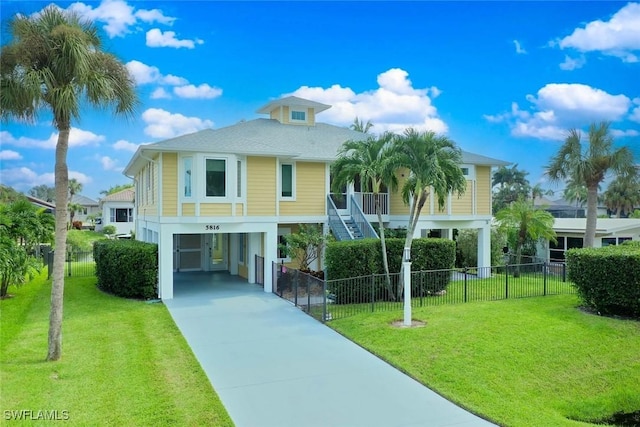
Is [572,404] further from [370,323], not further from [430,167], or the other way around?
[430,167]

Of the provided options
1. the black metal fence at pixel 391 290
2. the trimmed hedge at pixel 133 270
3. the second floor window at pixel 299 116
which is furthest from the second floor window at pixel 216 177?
the second floor window at pixel 299 116

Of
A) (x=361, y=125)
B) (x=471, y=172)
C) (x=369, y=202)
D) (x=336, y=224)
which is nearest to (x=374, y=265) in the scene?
(x=336, y=224)

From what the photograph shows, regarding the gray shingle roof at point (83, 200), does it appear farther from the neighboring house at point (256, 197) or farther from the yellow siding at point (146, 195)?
the yellow siding at point (146, 195)

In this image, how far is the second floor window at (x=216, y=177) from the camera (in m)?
16.3

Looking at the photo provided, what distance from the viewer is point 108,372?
8.33 metres

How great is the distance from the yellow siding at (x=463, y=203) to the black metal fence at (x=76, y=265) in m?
17.3

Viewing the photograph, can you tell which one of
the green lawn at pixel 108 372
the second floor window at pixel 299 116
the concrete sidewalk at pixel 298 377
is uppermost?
the second floor window at pixel 299 116

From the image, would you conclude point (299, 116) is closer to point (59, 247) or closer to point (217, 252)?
point (217, 252)

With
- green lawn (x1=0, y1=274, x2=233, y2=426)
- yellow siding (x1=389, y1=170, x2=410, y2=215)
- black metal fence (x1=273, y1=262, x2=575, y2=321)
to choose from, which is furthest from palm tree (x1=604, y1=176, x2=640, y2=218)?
green lawn (x1=0, y1=274, x2=233, y2=426)

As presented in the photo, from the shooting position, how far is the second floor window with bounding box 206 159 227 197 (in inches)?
642

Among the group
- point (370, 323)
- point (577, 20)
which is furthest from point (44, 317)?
point (577, 20)

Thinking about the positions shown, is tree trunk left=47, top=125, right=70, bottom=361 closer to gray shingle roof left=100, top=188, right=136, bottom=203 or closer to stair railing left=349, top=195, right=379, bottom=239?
stair railing left=349, top=195, right=379, bottom=239

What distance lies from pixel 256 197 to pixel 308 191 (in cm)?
277

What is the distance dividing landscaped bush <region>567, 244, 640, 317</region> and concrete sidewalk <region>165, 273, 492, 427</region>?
7243mm
